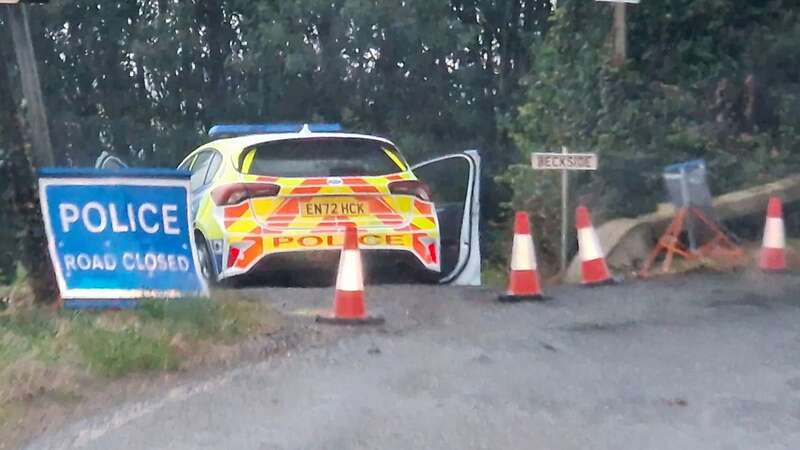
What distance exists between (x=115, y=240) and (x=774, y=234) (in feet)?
19.4

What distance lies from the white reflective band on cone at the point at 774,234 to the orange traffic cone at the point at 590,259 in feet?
4.88

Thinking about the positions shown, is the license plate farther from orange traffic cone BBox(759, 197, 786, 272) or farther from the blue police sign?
orange traffic cone BBox(759, 197, 786, 272)

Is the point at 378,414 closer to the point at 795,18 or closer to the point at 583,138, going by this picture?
the point at 583,138

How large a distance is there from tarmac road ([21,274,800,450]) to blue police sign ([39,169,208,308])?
1.01 metres

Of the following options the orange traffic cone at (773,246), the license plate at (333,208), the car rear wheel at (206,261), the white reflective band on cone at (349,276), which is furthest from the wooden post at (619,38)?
the white reflective band on cone at (349,276)

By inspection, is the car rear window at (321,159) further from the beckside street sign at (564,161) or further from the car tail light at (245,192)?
the beckside street sign at (564,161)

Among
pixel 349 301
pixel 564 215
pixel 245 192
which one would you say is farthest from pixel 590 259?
pixel 349 301

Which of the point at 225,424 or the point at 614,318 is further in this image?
the point at 614,318

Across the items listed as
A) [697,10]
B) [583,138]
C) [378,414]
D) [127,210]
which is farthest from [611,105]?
[378,414]

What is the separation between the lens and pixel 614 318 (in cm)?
997

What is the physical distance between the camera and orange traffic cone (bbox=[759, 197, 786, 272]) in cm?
1247

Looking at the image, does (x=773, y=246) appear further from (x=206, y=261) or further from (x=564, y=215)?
(x=206, y=261)

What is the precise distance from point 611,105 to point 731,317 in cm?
574

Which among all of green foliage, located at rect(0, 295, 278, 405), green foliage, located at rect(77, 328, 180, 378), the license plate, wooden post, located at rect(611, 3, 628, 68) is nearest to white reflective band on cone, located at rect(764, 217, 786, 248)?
wooden post, located at rect(611, 3, 628, 68)
